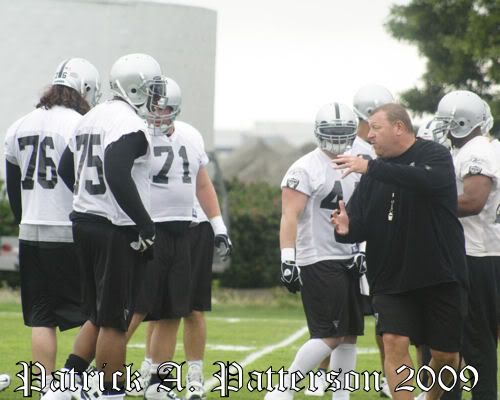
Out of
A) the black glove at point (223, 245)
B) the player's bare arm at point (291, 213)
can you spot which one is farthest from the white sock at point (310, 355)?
the black glove at point (223, 245)

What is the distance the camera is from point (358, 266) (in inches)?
347

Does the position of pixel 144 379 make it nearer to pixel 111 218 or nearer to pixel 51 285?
pixel 51 285

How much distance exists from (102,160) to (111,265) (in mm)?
597

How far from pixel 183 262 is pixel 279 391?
108 cm

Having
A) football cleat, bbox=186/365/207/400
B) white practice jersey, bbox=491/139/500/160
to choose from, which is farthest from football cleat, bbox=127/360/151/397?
white practice jersey, bbox=491/139/500/160

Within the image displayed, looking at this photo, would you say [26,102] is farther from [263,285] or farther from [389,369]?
[389,369]

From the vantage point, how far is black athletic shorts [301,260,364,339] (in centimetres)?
866

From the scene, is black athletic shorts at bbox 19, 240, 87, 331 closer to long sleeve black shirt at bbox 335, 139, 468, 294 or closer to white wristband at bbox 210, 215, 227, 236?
white wristband at bbox 210, 215, 227, 236

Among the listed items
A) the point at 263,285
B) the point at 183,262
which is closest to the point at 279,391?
the point at 183,262

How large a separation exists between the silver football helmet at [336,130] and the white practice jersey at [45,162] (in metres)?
1.66

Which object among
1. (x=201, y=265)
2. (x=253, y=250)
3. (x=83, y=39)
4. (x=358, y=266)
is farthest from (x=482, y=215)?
(x=83, y=39)

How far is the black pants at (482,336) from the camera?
27.3 ft

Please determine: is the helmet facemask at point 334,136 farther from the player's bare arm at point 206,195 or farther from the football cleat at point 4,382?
the football cleat at point 4,382

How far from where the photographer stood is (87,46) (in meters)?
20.4
